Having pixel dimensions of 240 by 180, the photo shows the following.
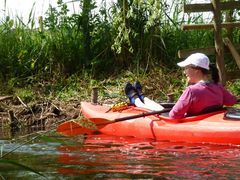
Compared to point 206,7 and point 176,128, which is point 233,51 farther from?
point 176,128

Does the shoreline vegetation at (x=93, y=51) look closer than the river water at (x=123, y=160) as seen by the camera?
No

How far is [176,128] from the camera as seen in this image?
8.46 meters

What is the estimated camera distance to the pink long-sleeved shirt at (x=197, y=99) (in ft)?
27.1

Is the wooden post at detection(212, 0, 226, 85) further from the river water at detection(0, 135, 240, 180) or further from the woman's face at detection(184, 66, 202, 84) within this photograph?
the river water at detection(0, 135, 240, 180)

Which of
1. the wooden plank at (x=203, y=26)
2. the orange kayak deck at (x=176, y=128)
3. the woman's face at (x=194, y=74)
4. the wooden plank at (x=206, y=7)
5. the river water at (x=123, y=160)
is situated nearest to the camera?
the river water at (x=123, y=160)

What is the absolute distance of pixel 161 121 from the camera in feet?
29.0

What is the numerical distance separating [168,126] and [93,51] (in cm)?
557

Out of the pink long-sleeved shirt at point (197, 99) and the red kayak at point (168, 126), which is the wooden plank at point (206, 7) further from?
the pink long-sleeved shirt at point (197, 99)

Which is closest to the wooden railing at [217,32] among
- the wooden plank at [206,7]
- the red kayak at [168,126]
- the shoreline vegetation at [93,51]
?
the wooden plank at [206,7]

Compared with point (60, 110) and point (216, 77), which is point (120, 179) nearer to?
point (216, 77)

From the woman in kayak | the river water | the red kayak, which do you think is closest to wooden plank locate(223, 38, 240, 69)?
the red kayak

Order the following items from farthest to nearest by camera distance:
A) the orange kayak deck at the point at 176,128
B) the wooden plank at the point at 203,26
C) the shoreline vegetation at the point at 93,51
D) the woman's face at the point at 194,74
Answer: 1. the shoreline vegetation at the point at 93,51
2. the wooden plank at the point at 203,26
3. the woman's face at the point at 194,74
4. the orange kayak deck at the point at 176,128

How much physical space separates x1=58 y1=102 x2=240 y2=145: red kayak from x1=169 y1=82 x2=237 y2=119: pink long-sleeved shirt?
0.11 meters

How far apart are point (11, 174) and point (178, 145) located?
262cm
